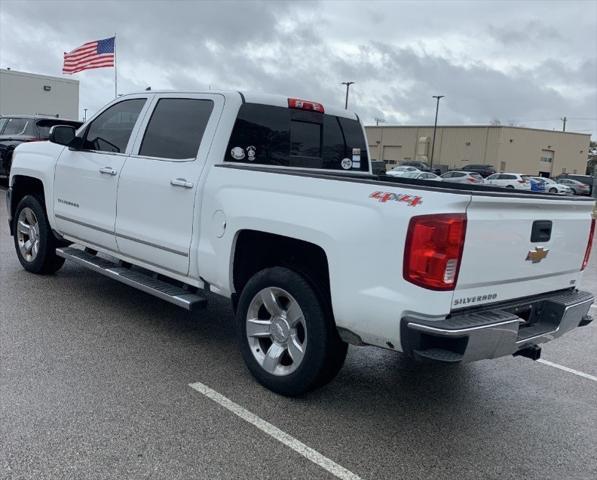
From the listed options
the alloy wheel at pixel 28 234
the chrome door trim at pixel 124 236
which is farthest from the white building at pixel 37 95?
the chrome door trim at pixel 124 236

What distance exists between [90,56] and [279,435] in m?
20.4

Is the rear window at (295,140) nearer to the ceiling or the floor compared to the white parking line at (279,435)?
nearer to the ceiling

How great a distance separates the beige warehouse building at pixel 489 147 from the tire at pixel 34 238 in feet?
226

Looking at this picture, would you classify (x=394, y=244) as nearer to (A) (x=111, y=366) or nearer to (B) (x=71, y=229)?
(A) (x=111, y=366)

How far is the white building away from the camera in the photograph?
22.9 metres

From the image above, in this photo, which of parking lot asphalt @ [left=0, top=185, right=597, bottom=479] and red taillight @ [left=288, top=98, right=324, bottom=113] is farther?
red taillight @ [left=288, top=98, right=324, bottom=113]

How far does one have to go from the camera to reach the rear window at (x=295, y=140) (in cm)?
459

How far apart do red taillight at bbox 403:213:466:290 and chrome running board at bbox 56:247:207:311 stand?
1.89m

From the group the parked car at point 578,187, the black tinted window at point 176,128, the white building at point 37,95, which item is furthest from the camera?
the parked car at point 578,187

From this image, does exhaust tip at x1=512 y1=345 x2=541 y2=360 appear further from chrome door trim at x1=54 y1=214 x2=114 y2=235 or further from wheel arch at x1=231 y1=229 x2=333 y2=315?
chrome door trim at x1=54 y1=214 x2=114 y2=235

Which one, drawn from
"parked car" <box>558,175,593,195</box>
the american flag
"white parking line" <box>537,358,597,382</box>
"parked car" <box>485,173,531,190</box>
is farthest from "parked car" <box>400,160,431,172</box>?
"white parking line" <box>537,358,597,382</box>

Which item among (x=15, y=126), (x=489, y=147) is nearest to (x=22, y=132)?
(x=15, y=126)

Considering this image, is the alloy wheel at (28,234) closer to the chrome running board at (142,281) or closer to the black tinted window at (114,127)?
the chrome running board at (142,281)

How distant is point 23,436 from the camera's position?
10.5 ft
